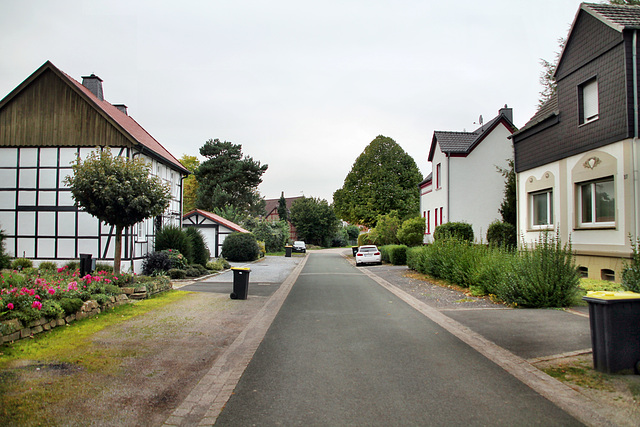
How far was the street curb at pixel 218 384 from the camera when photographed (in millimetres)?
4336

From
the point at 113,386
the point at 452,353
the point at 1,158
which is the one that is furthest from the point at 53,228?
the point at 452,353

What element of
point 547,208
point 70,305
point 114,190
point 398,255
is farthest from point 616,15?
point 398,255

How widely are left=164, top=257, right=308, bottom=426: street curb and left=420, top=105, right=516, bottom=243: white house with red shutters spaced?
2272 centimetres

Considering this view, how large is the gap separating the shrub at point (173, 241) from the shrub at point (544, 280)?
15170 millimetres

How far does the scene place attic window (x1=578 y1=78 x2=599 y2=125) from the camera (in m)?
13.9

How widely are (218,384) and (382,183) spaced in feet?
149

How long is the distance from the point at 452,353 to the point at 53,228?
1867 cm

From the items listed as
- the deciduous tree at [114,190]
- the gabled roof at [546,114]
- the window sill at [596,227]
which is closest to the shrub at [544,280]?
the window sill at [596,227]

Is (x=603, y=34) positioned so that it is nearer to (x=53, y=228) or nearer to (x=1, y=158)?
(x=53, y=228)

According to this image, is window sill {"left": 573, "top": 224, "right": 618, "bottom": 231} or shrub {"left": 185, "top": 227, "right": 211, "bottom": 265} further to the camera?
shrub {"left": 185, "top": 227, "right": 211, "bottom": 265}

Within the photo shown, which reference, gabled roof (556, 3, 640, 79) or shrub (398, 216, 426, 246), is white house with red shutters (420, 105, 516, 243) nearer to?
shrub (398, 216, 426, 246)

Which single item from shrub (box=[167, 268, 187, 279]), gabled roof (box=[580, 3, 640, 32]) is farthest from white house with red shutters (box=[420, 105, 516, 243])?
shrub (box=[167, 268, 187, 279])

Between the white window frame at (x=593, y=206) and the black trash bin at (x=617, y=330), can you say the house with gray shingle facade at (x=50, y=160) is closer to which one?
the white window frame at (x=593, y=206)

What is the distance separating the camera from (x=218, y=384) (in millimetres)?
Answer: 5316
